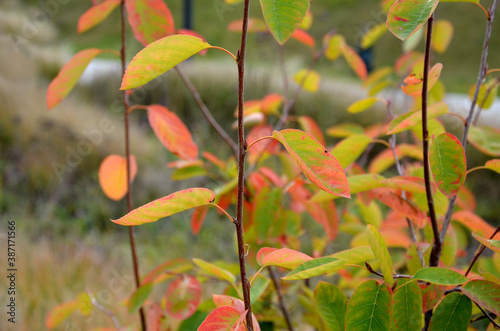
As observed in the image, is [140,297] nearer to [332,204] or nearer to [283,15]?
[332,204]

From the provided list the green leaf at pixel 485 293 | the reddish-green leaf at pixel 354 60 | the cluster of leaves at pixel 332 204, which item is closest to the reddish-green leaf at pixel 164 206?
the cluster of leaves at pixel 332 204

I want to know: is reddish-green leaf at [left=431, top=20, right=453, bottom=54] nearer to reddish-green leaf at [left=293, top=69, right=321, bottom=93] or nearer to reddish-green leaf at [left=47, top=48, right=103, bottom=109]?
reddish-green leaf at [left=293, top=69, right=321, bottom=93]

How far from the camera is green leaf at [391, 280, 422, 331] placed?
0.32 m

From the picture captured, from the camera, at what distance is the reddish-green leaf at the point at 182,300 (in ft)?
1.58

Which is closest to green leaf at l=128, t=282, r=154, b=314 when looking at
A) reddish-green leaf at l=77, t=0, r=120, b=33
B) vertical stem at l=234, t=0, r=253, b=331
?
vertical stem at l=234, t=0, r=253, b=331

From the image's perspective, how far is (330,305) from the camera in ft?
1.20

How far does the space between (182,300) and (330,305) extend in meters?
0.20

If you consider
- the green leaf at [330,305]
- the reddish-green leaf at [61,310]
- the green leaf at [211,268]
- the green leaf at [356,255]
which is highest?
the green leaf at [356,255]

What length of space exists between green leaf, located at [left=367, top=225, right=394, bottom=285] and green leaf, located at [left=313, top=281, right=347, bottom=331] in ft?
0.20

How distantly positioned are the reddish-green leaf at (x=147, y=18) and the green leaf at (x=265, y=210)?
0.79 feet

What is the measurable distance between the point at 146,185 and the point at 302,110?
168 cm

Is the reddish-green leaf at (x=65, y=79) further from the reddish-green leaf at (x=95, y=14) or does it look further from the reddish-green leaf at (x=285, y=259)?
the reddish-green leaf at (x=285, y=259)

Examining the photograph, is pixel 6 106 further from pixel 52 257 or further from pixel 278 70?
pixel 278 70

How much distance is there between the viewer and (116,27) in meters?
12.0
